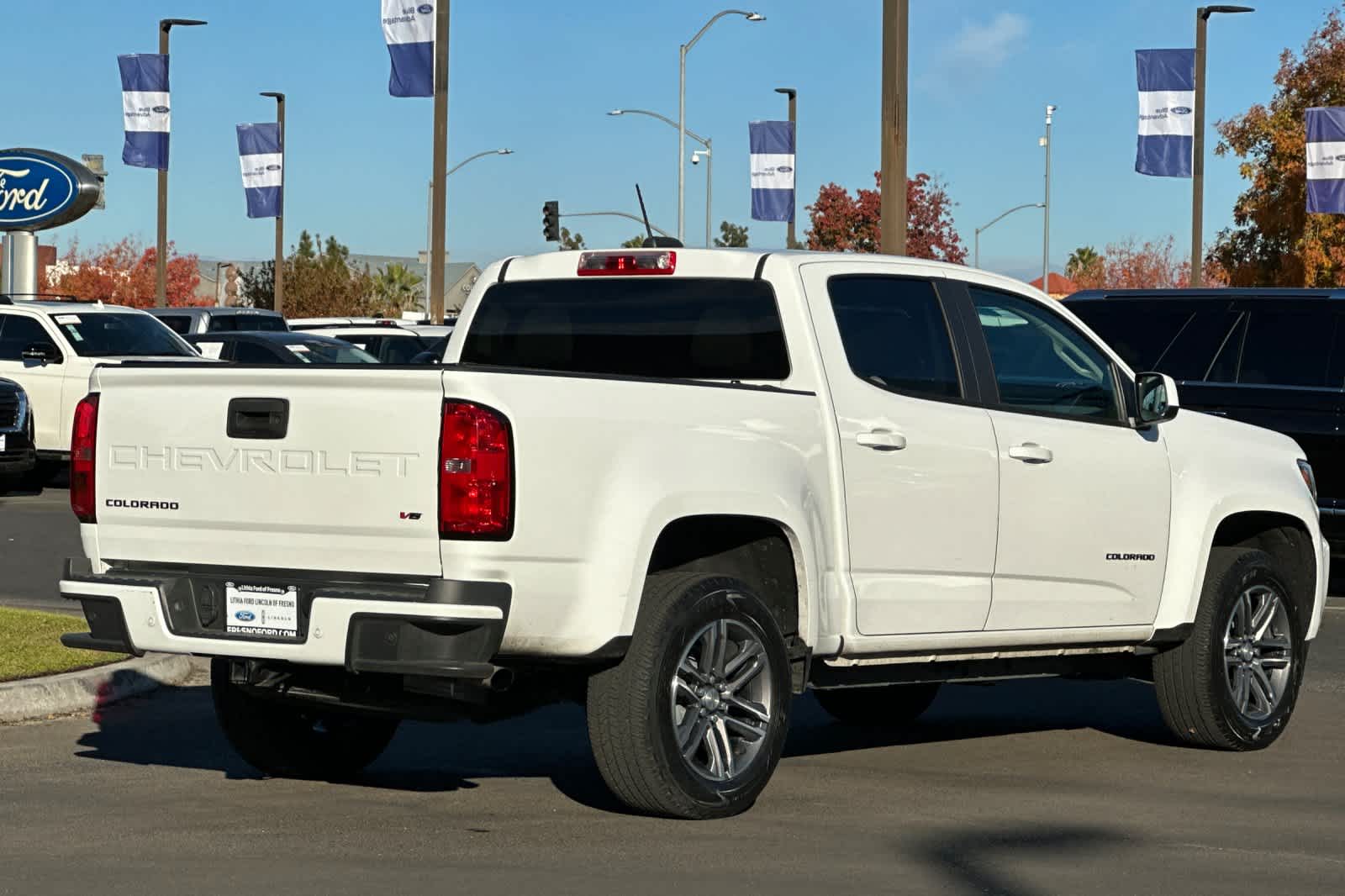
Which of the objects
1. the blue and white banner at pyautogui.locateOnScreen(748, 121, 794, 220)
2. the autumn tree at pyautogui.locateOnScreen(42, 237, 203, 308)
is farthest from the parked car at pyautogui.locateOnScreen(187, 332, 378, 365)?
the autumn tree at pyautogui.locateOnScreen(42, 237, 203, 308)

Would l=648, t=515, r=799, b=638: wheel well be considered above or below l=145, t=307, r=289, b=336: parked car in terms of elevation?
below

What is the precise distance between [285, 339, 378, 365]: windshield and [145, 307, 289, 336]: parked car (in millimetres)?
4267

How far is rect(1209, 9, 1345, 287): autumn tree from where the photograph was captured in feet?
137

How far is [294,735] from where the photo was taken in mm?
8031

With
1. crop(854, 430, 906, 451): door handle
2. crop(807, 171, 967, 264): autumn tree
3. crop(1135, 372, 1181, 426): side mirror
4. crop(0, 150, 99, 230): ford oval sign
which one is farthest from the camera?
crop(807, 171, 967, 264): autumn tree

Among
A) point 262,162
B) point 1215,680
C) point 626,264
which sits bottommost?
point 1215,680

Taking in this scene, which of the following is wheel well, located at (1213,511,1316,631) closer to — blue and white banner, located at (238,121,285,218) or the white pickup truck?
the white pickup truck

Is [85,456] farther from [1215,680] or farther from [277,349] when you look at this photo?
[277,349]

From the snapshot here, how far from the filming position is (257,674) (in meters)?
7.30

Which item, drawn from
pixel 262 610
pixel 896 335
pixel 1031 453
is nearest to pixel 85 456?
pixel 262 610

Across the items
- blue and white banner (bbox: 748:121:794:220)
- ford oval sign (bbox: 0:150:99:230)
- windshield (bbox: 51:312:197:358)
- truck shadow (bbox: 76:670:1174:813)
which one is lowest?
truck shadow (bbox: 76:670:1174:813)

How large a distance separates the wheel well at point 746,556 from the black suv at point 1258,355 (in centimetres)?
715

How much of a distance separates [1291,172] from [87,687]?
119 feet

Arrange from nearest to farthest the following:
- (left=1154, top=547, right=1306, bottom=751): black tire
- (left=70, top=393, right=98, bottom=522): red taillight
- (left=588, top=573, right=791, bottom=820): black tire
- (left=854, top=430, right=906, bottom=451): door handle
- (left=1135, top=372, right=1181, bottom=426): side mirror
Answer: (left=588, top=573, right=791, bottom=820): black tire
(left=70, top=393, right=98, bottom=522): red taillight
(left=854, top=430, right=906, bottom=451): door handle
(left=1135, top=372, right=1181, bottom=426): side mirror
(left=1154, top=547, right=1306, bottom=751): black tire
